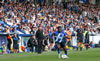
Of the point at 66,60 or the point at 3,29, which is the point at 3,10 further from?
the point at 66,60

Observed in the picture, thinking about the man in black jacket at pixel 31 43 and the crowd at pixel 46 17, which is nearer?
the man in black jacket at pixel 31 43

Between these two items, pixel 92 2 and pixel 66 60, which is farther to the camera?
pixel 92 2

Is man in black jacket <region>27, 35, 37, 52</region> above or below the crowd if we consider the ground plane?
below

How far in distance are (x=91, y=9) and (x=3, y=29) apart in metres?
25.0

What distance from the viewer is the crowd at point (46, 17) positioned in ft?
96.5

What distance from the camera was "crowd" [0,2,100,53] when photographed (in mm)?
29422

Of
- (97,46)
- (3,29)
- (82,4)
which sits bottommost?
(97,46)

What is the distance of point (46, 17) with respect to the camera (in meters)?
36.8

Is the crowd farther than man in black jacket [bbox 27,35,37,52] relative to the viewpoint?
Yes

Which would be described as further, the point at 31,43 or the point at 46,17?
the point at 46,17

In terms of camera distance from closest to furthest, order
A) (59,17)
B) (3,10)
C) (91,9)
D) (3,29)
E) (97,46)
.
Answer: (3,29) → (3,10) → (97,46) → (59,17) → (91,9)

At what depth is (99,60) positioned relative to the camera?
18.1 meters

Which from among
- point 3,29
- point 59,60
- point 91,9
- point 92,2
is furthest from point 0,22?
point 92,2

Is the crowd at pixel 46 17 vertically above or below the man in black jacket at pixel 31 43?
above
